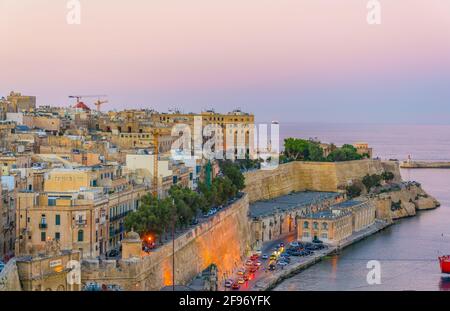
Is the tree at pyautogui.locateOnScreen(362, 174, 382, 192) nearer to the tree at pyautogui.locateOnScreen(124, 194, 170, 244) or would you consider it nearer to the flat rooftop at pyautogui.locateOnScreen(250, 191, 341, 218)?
the flat rooftop at pyautogui.locateOnScreen(250, 191, 341, 218)

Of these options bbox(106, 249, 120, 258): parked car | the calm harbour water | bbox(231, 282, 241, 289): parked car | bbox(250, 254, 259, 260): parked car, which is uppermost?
bbox(106, 249, 120, 258): parked car

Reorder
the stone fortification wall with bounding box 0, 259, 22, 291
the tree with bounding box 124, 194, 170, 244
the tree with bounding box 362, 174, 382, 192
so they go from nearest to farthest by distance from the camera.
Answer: the stone fortification wall with bounding box 0, 259, 22, 291
the tree with bounding box 124, 194, 170, 244
the tree with bounding box 362, 174, 382, 192

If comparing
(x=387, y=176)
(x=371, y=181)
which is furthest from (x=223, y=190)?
(x=387, y=176)

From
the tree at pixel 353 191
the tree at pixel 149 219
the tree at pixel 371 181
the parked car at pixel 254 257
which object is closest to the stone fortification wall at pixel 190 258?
the parked car at pixel 254 257

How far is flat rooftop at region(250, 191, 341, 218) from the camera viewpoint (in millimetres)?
17902

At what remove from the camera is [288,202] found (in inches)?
799

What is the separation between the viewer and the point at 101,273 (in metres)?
7.90

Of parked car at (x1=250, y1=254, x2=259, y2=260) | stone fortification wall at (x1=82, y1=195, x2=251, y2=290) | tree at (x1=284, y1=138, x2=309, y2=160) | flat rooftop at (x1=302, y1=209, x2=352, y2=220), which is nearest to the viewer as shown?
stone fortification wall at (x1=82, y1=195, x2=251, y2=290)

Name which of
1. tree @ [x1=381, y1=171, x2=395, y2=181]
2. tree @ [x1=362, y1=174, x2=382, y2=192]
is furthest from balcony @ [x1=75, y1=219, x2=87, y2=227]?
tree @ [x1=381, y1=171, x2=395, y2=181]

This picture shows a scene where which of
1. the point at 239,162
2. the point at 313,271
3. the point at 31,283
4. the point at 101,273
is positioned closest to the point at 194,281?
the point at 101,273

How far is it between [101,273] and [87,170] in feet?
11.0

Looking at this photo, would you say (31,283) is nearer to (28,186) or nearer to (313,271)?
(28,186)
